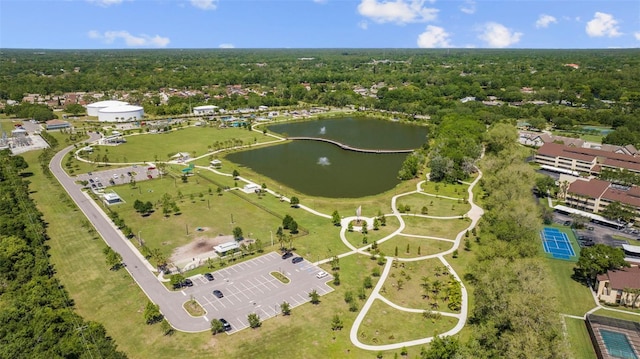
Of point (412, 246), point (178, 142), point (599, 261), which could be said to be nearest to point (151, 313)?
point (412, 246)

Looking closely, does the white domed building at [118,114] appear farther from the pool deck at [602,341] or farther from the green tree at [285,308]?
the pool deck at [602,341]

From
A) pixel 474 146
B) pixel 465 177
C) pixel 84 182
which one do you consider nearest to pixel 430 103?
pixel 474 146

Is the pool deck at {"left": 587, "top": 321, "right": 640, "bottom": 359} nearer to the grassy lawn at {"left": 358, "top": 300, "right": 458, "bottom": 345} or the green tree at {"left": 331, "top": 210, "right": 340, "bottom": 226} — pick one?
the grassy lawn at {"left": 358, "top": 300, "right": 458, "bottom": 345}

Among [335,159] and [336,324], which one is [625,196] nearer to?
[336,324]

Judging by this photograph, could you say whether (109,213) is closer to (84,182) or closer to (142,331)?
(84,182)

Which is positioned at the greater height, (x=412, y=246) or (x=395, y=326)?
(x=412, y=246)

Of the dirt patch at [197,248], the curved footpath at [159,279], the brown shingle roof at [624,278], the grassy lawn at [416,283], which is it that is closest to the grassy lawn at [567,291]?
the brown shingle roof at [624,278]
